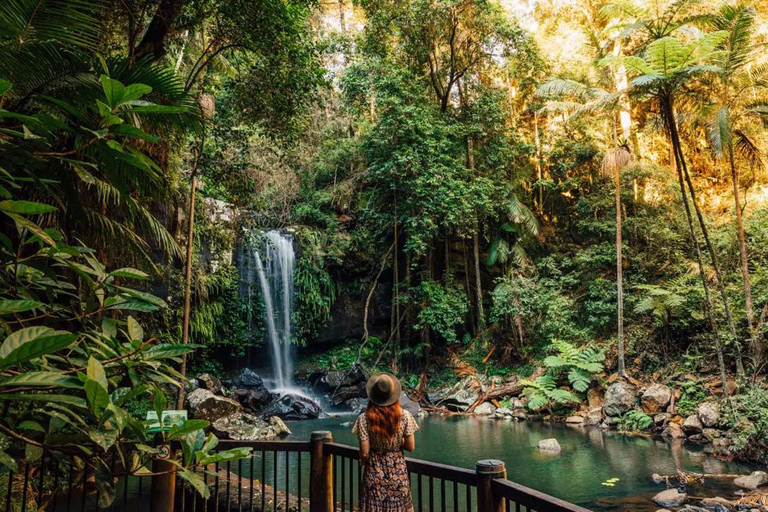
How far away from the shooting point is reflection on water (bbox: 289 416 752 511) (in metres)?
6.66

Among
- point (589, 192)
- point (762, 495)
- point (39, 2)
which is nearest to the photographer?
point (39, 2)

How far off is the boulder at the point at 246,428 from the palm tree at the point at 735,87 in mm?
9672

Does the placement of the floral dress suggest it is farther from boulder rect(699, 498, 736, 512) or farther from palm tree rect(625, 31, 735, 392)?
palm tree rect(625, 31, 735, 392)

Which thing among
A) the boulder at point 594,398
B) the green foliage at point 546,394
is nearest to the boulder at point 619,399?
the boulder at point 594,398

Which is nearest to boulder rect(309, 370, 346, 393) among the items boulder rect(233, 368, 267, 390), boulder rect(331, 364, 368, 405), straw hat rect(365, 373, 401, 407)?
boulder rect(331, 364, 368, 405)

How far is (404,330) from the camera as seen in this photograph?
56.7ft

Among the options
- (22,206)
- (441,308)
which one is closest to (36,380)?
(22,206)

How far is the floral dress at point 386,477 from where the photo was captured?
9.87 feet

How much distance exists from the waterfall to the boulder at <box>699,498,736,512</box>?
11773mm

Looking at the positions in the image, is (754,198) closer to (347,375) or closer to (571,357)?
(571,357)

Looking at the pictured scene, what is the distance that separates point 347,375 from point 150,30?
11927 mm

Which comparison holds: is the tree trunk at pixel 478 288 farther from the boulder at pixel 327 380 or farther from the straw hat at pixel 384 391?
the straw hat at pixel 384 391

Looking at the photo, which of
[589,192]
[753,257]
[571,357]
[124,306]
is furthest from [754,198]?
[124,306]

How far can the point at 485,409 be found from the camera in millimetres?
13430
